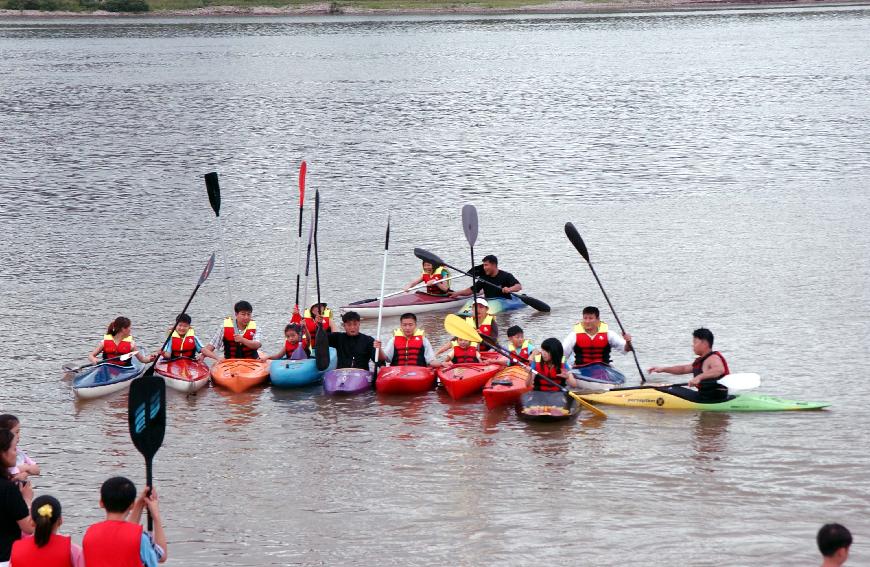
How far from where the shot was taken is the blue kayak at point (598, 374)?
13312 mm

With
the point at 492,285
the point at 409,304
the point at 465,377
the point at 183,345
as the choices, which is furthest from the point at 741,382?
the point at 183,345

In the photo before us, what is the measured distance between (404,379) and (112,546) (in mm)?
7202

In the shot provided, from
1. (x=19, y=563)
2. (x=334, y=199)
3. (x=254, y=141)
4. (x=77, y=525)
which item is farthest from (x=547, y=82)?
(x=19, y=563)

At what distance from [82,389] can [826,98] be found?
108 feet

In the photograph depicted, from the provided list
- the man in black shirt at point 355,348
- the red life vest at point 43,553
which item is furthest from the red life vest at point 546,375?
the red life vest at point 43,553

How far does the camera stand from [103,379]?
13789mm

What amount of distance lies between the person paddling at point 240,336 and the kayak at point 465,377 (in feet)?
7.84

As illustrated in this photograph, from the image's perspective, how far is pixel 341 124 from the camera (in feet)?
125

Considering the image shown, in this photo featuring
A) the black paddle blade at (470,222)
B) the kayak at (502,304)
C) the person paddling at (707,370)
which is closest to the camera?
the person paddling at (707,370)

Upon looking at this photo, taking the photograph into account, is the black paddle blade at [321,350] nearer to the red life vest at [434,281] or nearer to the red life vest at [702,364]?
the red life vest at [434,281]

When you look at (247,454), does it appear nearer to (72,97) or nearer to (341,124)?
(341,124)

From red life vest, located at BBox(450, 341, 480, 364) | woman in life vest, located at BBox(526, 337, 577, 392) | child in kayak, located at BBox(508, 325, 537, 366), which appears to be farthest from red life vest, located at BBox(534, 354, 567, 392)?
red life vest, located at BBox(450, 341, 480, 364)

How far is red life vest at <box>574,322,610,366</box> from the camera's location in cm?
1350

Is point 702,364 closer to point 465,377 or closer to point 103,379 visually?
point 465,377
